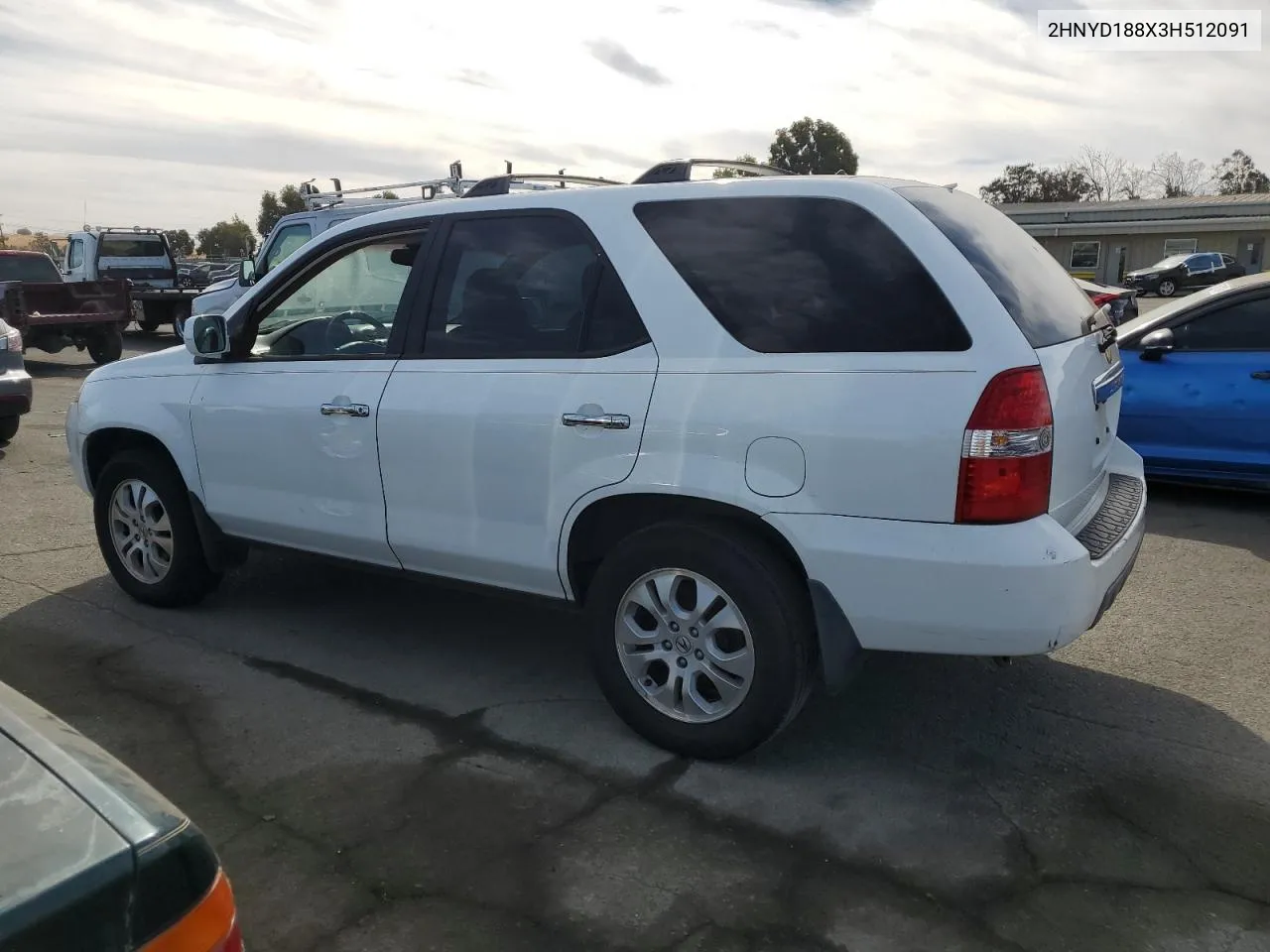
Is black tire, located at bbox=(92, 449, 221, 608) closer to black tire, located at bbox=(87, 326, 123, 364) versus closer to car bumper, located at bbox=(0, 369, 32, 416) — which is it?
car bumper, located at bbox=(0, 369, 32, 416)

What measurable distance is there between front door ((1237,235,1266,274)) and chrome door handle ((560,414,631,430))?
51285 millimetres

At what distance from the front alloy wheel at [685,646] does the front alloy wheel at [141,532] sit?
2.52 meters

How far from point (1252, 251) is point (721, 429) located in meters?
52.2

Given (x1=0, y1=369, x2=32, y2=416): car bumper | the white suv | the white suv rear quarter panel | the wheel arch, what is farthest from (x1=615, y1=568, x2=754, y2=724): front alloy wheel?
(x1=0, y1=369, x2=32, y2=416): car bumper

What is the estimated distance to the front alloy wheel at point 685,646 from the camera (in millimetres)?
3410

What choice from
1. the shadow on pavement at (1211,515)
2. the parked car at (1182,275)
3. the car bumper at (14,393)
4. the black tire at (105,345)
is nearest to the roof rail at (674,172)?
the shadow on pavement at (1211,515)

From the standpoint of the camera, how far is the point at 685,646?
3.51 metres

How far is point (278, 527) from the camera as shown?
455cm

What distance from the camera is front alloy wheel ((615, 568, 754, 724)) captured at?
3410 mm

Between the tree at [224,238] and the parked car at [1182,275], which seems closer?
the parked car at [1182,275]

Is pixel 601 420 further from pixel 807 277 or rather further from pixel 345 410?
pixel 345 410

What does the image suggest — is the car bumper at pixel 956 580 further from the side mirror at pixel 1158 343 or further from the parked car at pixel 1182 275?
the parked car at pixel 1182 275

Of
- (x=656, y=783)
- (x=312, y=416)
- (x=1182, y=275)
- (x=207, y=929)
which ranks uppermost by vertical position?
(x=1182, y=275)

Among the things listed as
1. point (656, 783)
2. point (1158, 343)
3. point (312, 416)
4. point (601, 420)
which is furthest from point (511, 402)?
point (1158, 343)
